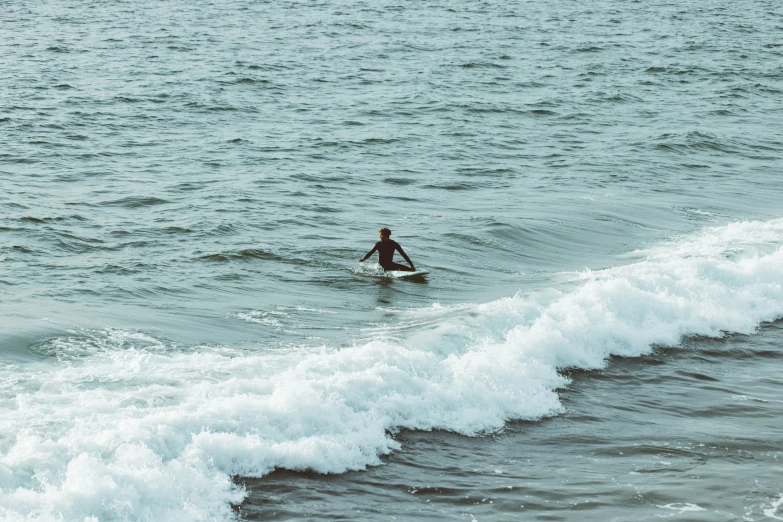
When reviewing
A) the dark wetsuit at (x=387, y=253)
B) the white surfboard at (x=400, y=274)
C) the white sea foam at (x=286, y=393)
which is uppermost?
the dark wetsuit at (x=387, y=253)

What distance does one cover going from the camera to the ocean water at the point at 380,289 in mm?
8891

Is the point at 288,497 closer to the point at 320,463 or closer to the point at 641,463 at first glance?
the point at 320,463

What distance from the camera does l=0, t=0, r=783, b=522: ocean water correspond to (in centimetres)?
889

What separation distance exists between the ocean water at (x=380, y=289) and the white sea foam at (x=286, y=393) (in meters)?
0.04

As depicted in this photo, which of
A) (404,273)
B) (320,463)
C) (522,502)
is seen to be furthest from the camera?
(404,273)

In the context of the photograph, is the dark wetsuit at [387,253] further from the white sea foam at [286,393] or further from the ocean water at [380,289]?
the white sea foam at [286,393]

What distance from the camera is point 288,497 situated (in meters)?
8.64

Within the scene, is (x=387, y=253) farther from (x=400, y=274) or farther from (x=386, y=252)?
(x=400, y=274)

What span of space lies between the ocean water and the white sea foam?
37 millimetres

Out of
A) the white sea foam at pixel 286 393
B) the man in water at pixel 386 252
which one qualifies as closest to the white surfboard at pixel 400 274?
the man in water at pixel 386 252

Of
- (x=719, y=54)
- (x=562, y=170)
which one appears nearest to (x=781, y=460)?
(x=562, y=170)

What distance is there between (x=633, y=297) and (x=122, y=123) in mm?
17918

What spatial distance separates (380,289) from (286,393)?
609 centimetres

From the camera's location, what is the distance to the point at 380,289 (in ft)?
52.6
